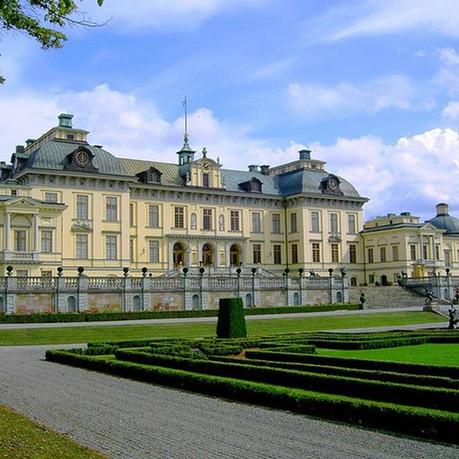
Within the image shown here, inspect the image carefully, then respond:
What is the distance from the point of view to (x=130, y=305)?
44.4 m

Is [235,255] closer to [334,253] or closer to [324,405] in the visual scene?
[334,253]

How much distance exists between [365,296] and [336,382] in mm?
43043

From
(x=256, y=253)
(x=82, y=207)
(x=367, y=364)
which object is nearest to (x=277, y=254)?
(x=256, y=253)

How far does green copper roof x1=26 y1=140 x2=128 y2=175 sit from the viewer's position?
52219 mm

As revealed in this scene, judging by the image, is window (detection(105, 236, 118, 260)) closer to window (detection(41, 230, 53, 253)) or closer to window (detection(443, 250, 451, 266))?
window (detection(41, 230, 53, 253))

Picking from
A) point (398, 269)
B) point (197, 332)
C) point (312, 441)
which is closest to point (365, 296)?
point (398, 269)

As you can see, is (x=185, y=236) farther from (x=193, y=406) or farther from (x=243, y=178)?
(x=193, y=406)

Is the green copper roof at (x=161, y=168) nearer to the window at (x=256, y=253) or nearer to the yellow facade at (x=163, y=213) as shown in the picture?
the yellow facade at (x=163, y=213)

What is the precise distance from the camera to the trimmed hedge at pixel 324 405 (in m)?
10.4

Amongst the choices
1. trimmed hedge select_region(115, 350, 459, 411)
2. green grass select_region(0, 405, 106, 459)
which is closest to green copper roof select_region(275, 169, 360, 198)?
trimmed hedge select_region(115, 350, 459, 411)

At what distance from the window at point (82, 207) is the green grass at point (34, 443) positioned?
4343 cm

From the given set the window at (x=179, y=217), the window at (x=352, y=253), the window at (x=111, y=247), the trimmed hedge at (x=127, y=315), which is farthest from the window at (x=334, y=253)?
the window at (x=111, y=247)

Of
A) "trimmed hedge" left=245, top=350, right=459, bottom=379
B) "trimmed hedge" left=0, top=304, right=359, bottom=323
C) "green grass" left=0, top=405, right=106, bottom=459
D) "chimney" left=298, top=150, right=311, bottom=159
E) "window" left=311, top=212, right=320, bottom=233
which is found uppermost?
"chimney" left=298, top=150, right=311, bottom=159

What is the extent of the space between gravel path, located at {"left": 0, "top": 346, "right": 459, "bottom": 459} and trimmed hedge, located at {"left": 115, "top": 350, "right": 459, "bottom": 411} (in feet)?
4.95
